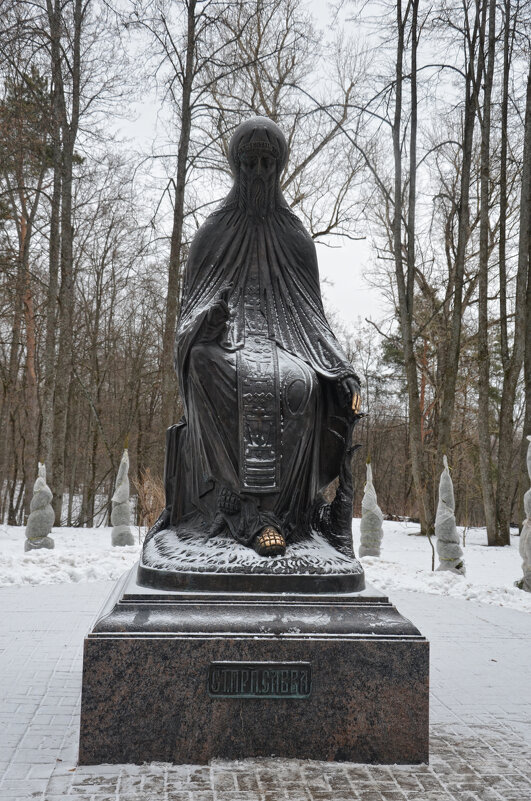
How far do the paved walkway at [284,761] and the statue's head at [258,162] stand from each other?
117 inches

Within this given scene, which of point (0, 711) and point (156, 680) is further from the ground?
point (156, 680)

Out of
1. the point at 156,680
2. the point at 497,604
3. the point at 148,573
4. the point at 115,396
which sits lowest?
the point at 497,604

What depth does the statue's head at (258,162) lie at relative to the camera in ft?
13.5

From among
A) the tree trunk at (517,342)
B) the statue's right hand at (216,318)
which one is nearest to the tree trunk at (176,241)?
the tree trunk at (517,342)

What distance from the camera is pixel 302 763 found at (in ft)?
9.29

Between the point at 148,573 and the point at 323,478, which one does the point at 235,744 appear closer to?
the point at 148,573

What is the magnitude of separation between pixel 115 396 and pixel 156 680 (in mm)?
22236

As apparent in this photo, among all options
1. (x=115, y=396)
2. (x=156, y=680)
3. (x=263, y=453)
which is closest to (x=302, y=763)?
(x=156, y=680)

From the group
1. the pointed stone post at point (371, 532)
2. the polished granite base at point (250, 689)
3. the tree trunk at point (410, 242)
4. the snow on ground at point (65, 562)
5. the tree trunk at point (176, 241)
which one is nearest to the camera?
the polished granite base at point (250, 689)

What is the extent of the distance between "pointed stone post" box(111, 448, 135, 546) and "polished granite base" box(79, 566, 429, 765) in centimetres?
870

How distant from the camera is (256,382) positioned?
11.6 ft

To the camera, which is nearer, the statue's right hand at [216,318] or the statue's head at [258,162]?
the statue's right hand at [216,318]

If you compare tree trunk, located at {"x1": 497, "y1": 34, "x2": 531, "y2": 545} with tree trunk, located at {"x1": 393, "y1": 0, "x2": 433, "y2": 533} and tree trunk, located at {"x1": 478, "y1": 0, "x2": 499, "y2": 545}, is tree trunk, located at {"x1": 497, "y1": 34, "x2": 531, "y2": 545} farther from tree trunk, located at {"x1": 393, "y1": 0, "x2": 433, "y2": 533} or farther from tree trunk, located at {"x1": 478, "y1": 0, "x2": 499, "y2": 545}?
tree trunk, located at {"x1": 393, "y1": 0, "x2": 433, "y2": 533}

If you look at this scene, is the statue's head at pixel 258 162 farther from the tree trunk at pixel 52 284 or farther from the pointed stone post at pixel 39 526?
the tree trunk at pixel 52 284
